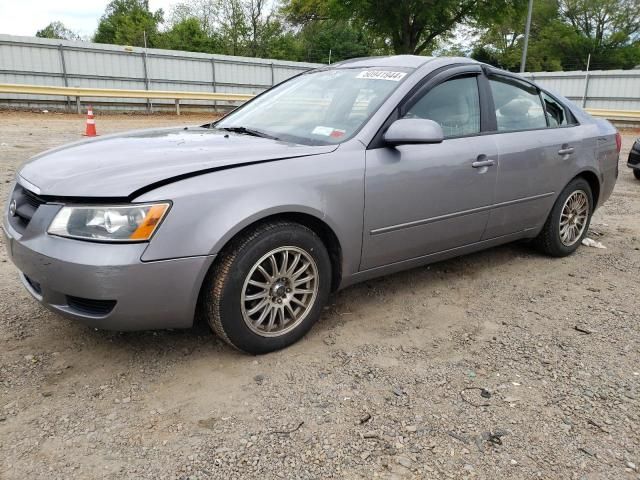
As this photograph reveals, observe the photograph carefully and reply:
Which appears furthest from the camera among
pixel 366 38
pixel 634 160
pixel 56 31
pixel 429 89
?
pixel 56 31

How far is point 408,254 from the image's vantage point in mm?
3447

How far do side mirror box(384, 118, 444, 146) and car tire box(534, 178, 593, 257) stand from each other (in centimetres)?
188

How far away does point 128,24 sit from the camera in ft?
214

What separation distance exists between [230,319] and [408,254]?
130cm

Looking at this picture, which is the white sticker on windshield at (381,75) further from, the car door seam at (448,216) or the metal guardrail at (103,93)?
the metal guardrail at (103,93)

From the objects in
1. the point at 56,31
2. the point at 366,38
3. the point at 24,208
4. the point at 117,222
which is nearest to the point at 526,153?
the point at 117,222

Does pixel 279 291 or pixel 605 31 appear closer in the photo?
pixel 279 291

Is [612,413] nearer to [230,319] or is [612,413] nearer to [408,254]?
[408,254]

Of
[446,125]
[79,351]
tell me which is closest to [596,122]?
[446,125]

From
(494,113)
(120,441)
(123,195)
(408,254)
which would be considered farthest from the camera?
(494,113)

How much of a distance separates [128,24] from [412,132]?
233ft

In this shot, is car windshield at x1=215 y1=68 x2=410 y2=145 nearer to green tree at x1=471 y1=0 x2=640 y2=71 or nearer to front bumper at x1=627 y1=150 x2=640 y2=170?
front bumper at x1=627 y1=150 x2=640 y2=170

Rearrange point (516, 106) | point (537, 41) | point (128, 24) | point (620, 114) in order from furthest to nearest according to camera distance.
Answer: point (128, 24), point (537, 41), point (620, 114), point (516, 106)

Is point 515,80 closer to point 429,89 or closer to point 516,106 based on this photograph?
point 516,106
